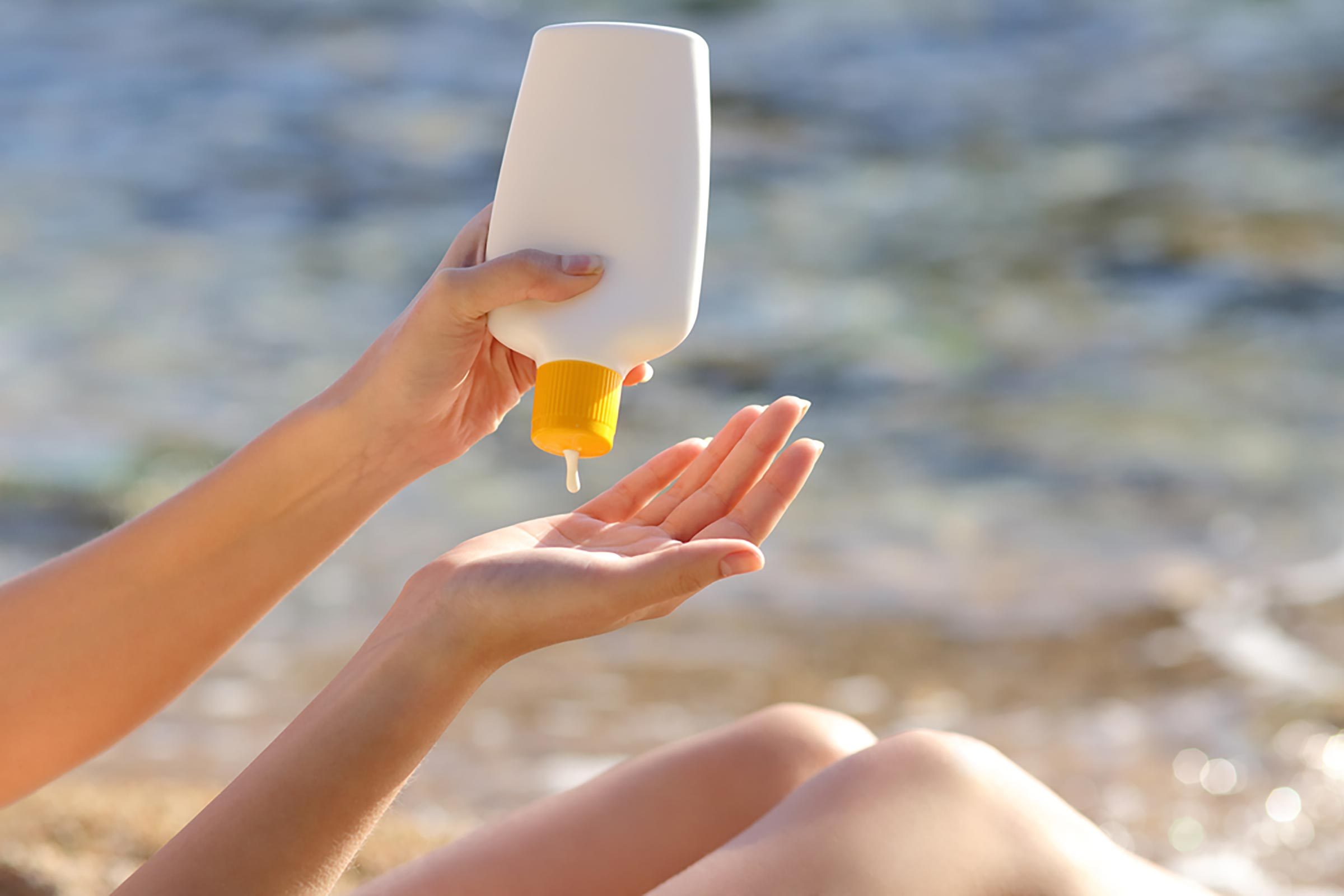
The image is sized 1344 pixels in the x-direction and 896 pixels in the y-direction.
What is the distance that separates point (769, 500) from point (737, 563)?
22 cm

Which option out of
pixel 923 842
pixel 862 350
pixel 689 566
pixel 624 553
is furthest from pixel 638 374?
pixel 862 350

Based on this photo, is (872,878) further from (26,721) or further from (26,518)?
(26,518)

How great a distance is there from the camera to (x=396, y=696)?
891 mm

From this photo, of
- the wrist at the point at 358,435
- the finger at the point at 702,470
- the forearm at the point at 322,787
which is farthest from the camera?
the wrist at the point at 358,435

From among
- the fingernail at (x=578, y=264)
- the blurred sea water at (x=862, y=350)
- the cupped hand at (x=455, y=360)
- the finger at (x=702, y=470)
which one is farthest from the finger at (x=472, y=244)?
the blurred sea water at (x=862, y=350)

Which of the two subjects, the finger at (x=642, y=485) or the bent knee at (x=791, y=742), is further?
the bent knee at (x=791, y=742)

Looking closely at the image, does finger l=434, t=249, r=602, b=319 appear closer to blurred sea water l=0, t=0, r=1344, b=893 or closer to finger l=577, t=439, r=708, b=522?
finger l=577, t=439, r=708, b=522

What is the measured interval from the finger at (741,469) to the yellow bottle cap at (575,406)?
9cm

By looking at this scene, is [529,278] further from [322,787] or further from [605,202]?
[322,787]

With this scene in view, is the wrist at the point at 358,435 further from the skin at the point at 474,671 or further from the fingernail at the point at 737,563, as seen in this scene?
the fingernail at the point at 737,563

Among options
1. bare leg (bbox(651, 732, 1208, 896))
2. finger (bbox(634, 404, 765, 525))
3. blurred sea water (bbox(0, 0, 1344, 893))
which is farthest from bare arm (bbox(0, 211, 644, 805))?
blurred sea water (bbox(0, 0, 1344, 893))

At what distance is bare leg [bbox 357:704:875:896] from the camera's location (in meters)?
1.19

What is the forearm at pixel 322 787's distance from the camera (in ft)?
2.74

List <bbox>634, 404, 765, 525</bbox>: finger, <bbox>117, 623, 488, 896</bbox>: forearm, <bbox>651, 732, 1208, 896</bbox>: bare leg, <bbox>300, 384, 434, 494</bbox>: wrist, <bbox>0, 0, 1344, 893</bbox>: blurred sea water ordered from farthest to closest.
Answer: <bbox>0, 0, 1344, 893</bbox>: blurred sea water < <bbox>300, 384, 434, 494</bbox>: wrist < <bbox>634, 404, 765, 525</bbox>: finger < <bbox>651, 732, 1208, 896</bbox>: bare leg < <bbox>117, 623, 488, 896</bbox>: forearm
